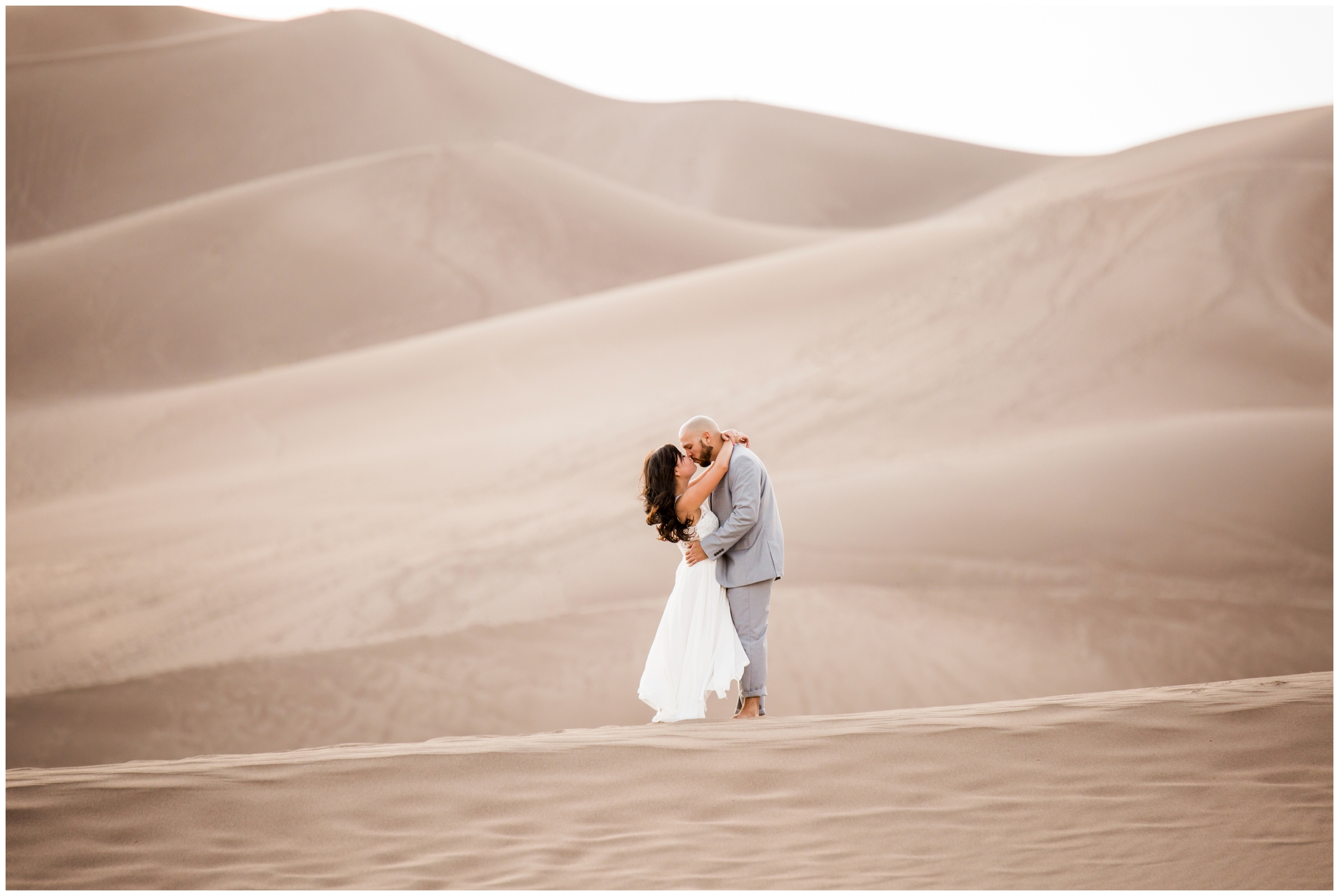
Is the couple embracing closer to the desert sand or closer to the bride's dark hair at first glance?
the bride's dark hair

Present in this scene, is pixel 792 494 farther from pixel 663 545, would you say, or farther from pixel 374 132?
pixel 374 132

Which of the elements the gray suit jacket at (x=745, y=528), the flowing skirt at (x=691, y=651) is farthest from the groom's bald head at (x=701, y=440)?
the flowing skirt at (x=691, y=651)

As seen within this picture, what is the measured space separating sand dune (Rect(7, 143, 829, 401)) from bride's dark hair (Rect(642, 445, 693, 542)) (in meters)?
24.0

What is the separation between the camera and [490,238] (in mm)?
35219

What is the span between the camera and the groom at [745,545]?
602 centimetres

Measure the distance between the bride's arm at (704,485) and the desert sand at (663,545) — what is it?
3.65 feet

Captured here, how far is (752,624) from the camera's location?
6137mm

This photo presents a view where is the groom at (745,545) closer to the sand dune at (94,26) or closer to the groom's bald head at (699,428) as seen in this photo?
the groom's bald head at (699,428)

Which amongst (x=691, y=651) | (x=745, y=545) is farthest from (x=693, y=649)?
(x=745, y=545)

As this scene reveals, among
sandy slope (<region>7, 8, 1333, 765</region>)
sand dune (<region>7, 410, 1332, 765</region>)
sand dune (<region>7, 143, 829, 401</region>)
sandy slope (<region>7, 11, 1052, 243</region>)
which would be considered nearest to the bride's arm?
sand dune (<region>7, 410, 1332, 765</region>)

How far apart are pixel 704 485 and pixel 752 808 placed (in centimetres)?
175

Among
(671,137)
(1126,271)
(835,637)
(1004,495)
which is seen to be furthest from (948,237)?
(671,137)

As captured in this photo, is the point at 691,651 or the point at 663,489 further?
the point at 691,651

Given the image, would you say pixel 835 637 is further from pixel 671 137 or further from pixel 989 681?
pixel 671 137
